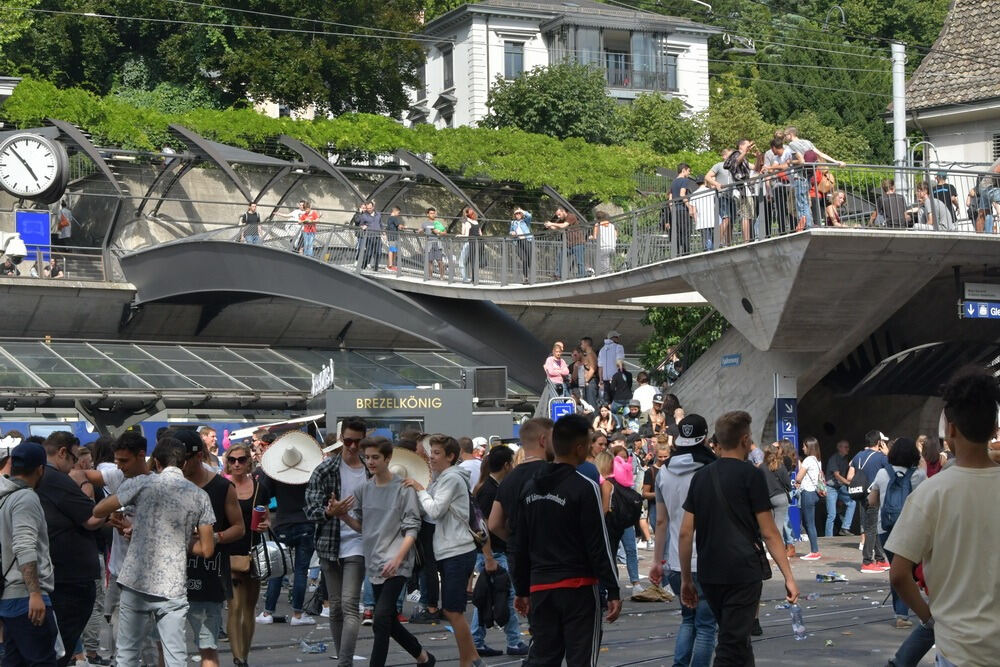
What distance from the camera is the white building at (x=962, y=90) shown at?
35781 millimetres

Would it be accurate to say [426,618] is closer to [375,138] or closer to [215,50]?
[375,138]

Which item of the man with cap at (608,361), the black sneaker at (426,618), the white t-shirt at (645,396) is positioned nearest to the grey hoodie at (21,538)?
the black sneaker at (426,618)

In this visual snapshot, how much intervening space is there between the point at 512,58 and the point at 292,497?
60627 millimetres

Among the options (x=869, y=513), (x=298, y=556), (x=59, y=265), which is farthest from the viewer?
(x=59, y=265)

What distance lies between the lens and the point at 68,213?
43.7m

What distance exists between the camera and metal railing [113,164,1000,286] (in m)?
23.5

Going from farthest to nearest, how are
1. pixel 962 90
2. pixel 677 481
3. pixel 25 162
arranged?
pixel 25 162 → pixel 962 90 → pixel 677 481

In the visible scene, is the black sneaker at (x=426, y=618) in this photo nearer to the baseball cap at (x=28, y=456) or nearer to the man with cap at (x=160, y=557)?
the man with cap at (x=160, y=557)

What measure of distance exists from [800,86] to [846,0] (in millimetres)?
11123

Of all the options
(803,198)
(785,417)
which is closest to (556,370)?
(785,417)

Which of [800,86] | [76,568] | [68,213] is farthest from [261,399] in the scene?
[800,86]

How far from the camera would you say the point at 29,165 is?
37625 mm

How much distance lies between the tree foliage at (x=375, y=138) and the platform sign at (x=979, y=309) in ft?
91.6

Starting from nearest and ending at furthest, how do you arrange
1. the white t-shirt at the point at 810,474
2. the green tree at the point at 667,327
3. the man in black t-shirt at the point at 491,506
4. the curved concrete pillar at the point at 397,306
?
the man in black t-shirt at the point at 491,506 → the white t-shirt at the point at 810,474 → the curved concrete pillar at the point at 397,306 → the green tree at the point at 667,327
